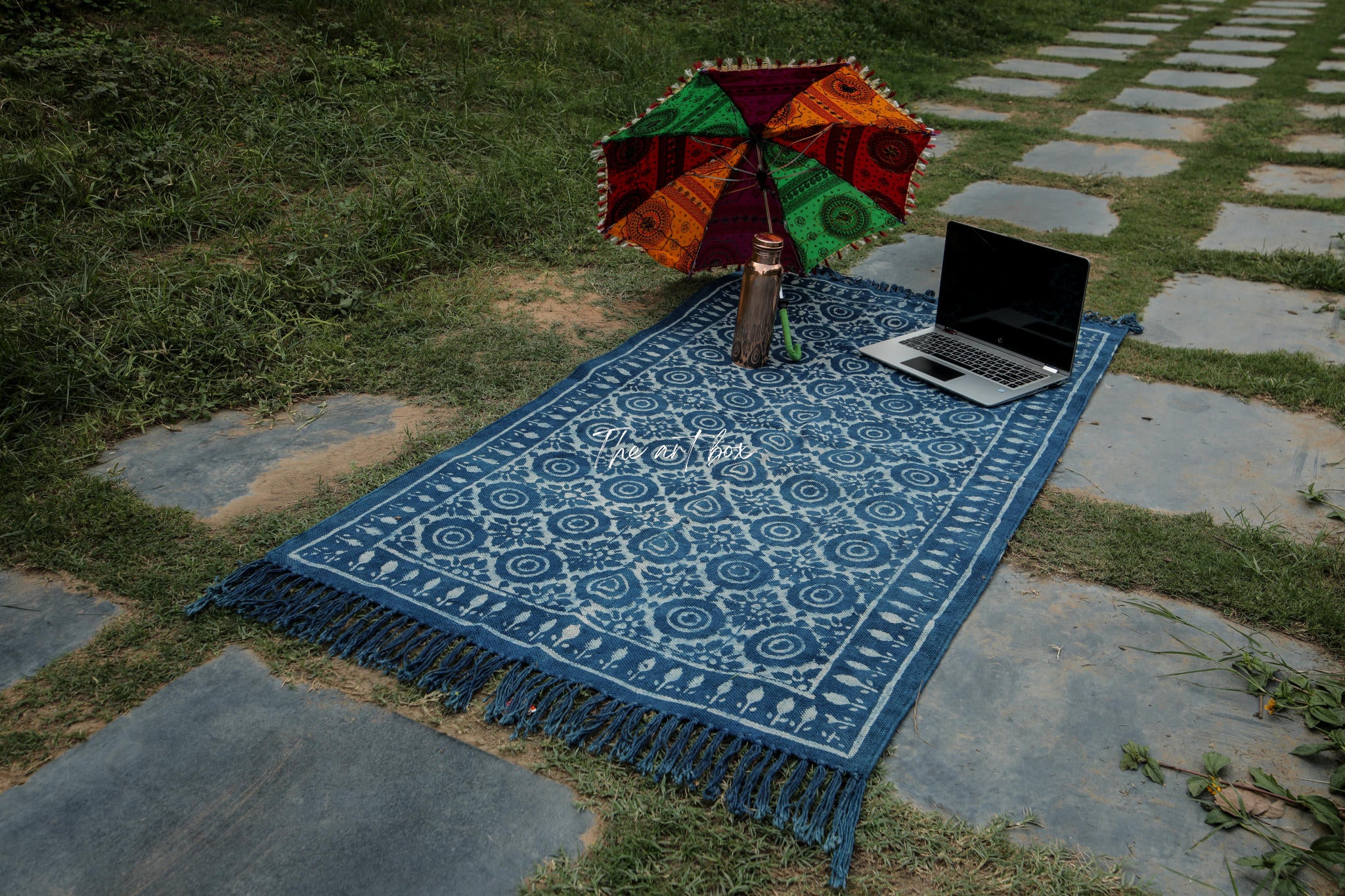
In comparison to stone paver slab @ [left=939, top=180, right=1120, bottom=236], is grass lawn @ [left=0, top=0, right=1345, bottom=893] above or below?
above

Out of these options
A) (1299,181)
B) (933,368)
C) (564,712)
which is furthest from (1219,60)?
(564,712)

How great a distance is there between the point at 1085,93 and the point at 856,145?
4.99 m

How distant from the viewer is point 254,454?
10.4 ft

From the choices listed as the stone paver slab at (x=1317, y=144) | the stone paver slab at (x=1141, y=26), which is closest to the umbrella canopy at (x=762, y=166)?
the stone paver slab at (x=1317, y=144)

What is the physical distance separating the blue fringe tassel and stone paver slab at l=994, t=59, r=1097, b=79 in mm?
8055

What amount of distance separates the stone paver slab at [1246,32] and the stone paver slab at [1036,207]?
22.1 feet

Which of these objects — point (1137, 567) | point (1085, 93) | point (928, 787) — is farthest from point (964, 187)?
point (928, 787)

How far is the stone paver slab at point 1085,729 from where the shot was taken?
1.92 meters

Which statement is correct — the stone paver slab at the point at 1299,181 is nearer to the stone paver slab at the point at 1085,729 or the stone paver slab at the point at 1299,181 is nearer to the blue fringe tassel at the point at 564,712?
the stone paver slab at the point at 1085,729

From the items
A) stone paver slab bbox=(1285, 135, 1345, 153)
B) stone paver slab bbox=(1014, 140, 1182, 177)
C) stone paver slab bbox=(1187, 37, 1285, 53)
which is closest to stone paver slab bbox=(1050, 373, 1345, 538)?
stone paver slab bbox=(1014, 140, 1182, 177)

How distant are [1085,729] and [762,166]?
2.52 metres

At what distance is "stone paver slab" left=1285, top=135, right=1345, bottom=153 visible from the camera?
642 centimetres

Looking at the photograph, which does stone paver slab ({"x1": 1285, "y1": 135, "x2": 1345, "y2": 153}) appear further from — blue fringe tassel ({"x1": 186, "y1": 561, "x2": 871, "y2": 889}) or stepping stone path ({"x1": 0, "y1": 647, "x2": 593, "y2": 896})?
stepping stone path ({"x1": 0, "y1": 647, "x2": 593, "y2": 896})

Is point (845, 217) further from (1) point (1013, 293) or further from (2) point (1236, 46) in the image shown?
(2) point (1236, 46)
